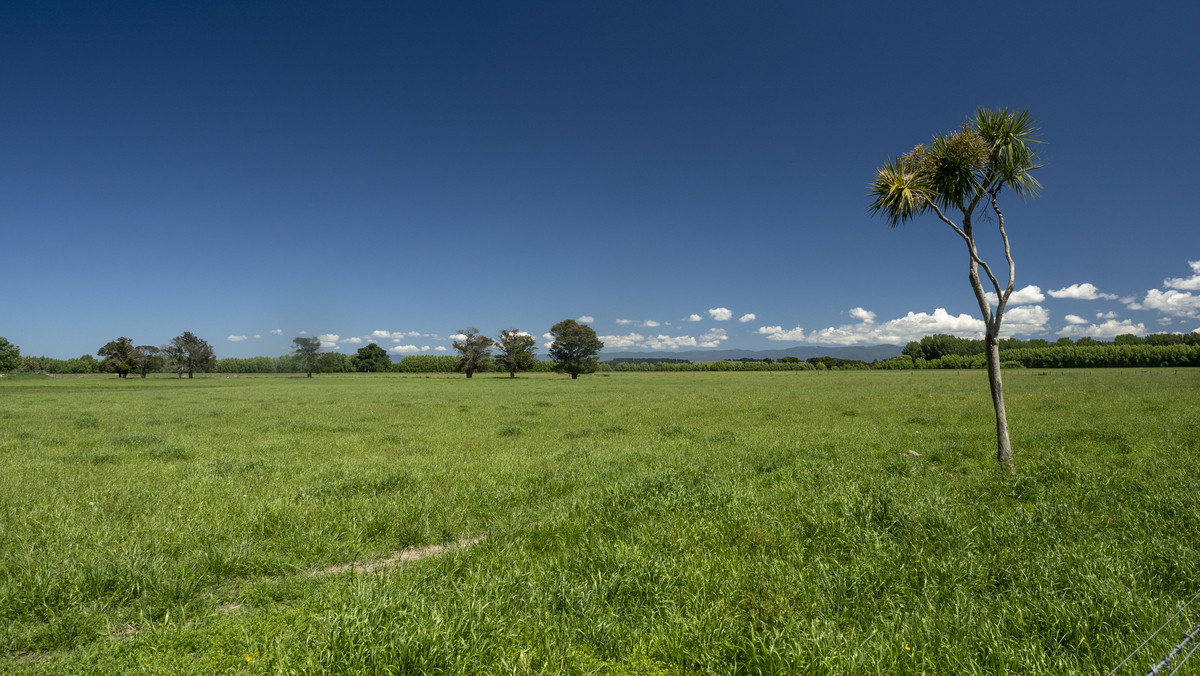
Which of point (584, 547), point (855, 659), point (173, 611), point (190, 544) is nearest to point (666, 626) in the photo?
point (855, 659)

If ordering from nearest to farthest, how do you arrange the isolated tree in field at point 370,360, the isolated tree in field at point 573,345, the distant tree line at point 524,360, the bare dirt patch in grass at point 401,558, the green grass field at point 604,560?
the green grass field at point 604,560 < the bare dirt patch in grass at point 401,558 < the isolated tree in field at point 573,345 < the distant tree line at point 524,360 < the isolated tree in field at point 370,360

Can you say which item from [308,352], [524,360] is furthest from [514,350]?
[308,352]

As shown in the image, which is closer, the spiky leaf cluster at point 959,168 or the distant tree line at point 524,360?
the spiky leaf cluster at point 959,168

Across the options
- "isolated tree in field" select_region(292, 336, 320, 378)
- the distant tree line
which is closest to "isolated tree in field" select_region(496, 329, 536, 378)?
the distant tree line

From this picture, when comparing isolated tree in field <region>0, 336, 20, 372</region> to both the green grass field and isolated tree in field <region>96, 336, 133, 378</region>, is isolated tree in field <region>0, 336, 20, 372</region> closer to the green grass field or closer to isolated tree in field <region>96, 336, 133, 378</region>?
isolated tree in field <region>96, 336, 133, 378</region>

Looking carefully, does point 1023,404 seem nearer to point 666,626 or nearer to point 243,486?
point 666,626

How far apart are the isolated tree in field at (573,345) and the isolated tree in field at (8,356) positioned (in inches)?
3688

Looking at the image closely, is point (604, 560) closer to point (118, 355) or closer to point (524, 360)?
point (524, 360)

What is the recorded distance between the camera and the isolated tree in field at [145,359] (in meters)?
92.6

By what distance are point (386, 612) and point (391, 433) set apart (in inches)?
564

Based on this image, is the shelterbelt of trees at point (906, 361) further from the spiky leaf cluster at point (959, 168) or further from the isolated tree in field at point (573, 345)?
the spiky leaf cluster at point (959, 168)

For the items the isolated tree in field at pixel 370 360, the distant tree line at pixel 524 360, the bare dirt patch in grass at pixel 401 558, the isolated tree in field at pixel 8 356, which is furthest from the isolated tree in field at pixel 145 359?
the bare dirt patch in grass at pixel 401 558

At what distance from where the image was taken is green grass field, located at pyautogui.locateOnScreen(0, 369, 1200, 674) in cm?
394

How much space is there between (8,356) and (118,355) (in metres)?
13.4
